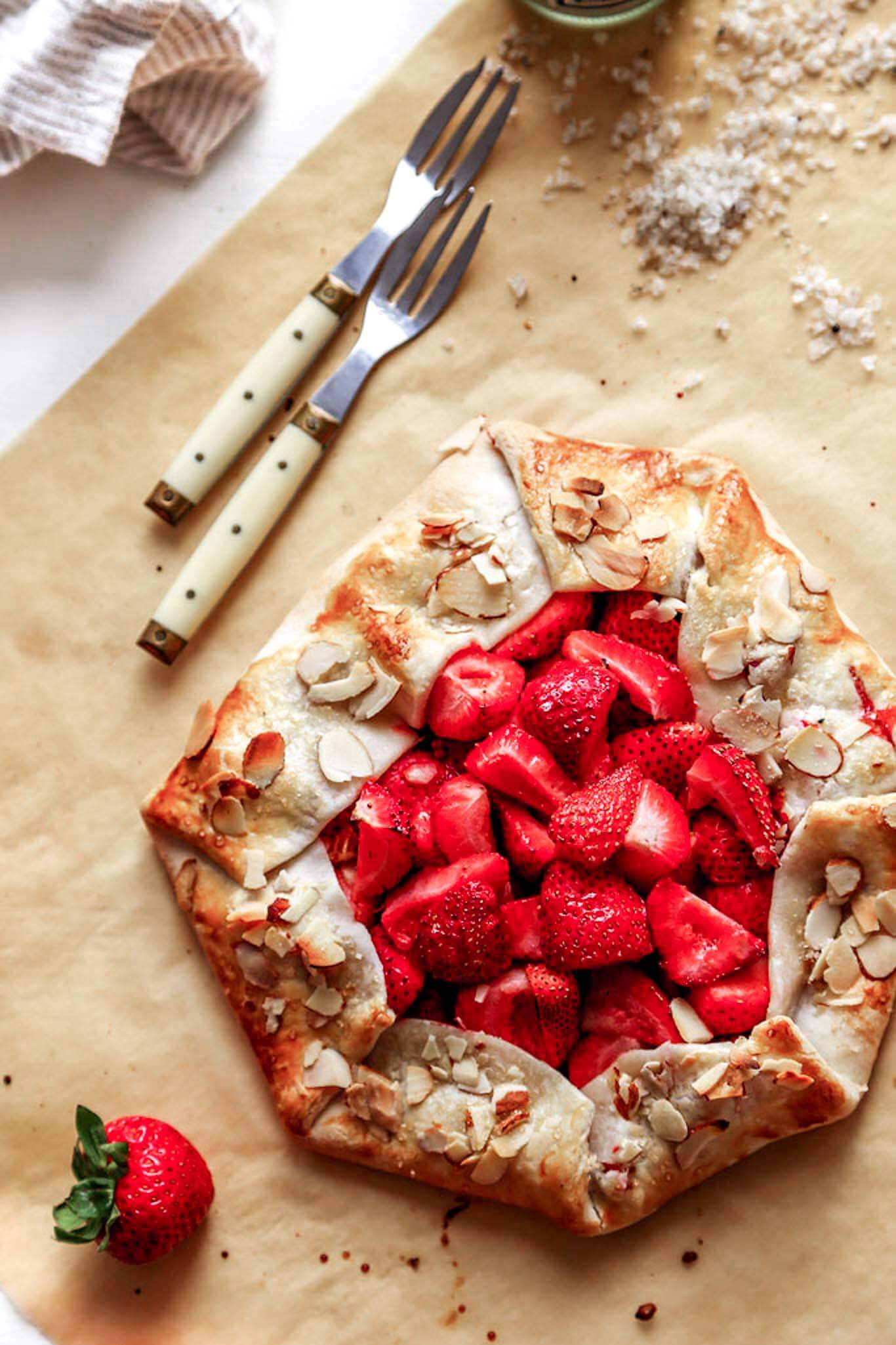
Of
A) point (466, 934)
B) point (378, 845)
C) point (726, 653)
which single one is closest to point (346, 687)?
point (378, 845)

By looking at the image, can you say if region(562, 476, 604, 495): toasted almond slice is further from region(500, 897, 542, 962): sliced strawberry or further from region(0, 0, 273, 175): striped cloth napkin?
region(0, 0, 273, 175): striped cloth napkin

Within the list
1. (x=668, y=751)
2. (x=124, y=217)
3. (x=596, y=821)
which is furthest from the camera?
(x=124, y=217)

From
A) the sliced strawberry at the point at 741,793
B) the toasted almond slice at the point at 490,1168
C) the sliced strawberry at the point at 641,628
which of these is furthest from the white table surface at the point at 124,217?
the toasted almond slice at the point at 490,1168

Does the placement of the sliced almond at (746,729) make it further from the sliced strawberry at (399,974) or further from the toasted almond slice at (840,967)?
the sliced strawberry at (399,974)

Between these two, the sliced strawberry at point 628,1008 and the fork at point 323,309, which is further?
the fork at point 323,309

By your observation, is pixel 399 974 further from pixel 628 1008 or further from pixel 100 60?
pixel 100 60

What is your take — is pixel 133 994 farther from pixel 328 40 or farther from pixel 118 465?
pixel 328 40

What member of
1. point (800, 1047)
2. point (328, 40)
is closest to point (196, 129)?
point (328, 40)
